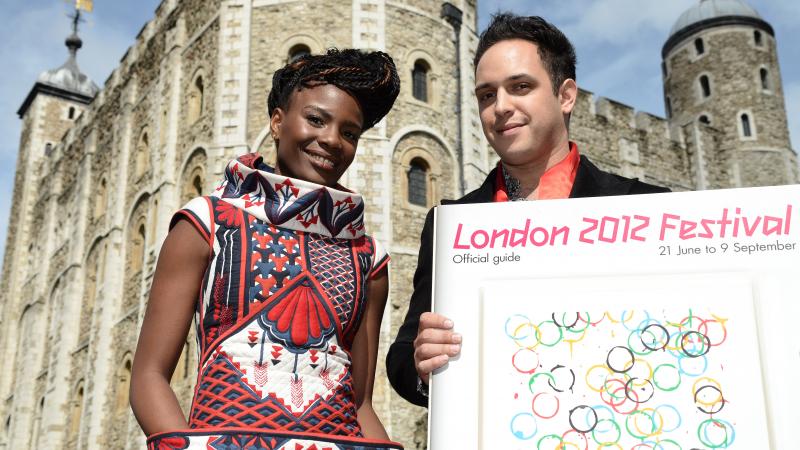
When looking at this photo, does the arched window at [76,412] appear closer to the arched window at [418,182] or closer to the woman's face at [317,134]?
the arched window at [418,182]

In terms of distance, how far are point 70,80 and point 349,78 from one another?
3497 cm

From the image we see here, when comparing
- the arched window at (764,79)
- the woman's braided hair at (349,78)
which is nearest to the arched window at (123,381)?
the woman's braided hair at (349,78)

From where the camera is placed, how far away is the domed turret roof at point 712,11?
1092 inches

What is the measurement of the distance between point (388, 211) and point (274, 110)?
37.6 feet

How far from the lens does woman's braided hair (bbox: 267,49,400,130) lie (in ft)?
8.19

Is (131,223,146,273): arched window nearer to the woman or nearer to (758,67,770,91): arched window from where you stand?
the woman

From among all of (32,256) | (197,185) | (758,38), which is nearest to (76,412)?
(197,185)

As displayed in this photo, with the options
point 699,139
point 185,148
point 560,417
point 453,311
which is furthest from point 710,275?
point 699,139

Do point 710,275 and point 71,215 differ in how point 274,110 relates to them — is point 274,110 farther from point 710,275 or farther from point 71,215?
point 71,215

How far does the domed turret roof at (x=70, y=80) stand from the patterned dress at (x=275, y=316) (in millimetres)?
33299

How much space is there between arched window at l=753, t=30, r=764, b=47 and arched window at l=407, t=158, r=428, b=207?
17.7 m

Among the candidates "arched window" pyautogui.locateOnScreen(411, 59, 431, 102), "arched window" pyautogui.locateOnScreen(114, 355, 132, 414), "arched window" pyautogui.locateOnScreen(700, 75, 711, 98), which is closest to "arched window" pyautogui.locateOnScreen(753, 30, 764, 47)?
"arched window" pyautogui.locateOnScreen(700, 75, 711, 98)

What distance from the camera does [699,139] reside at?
82.7 feet

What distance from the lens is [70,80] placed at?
3406cm
